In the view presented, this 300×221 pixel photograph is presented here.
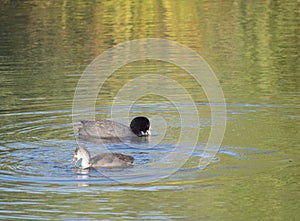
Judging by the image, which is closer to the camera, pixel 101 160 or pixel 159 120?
pixel 101 160

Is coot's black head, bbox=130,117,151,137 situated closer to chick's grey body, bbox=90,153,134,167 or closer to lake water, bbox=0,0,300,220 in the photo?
lake water, bbox=0,0,300,220

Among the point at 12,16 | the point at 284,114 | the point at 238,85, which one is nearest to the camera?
the point at 284,114

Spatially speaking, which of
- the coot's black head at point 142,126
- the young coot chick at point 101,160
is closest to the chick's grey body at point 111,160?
the young coot chick at point 101,160

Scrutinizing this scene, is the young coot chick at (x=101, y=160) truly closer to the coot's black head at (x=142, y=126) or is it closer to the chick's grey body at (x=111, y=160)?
the chick's grey body at (x=111, y=160)

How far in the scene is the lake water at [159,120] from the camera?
32.0ft

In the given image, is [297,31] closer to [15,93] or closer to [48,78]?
[48,78]

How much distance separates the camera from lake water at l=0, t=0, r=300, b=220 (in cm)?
976

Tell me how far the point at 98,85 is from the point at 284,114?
421 centimetres

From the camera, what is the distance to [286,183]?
1034 centimetres

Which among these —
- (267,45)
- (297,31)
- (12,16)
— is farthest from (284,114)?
(12,16)

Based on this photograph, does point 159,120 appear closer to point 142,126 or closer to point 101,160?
point 142,126

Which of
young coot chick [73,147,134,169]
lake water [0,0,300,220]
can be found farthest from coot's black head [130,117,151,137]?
young coot chick [73,147,134,169]

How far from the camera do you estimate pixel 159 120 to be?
A: 14.1 m

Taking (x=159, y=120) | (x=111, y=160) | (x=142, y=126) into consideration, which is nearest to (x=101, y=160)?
(x=111, y=160)
